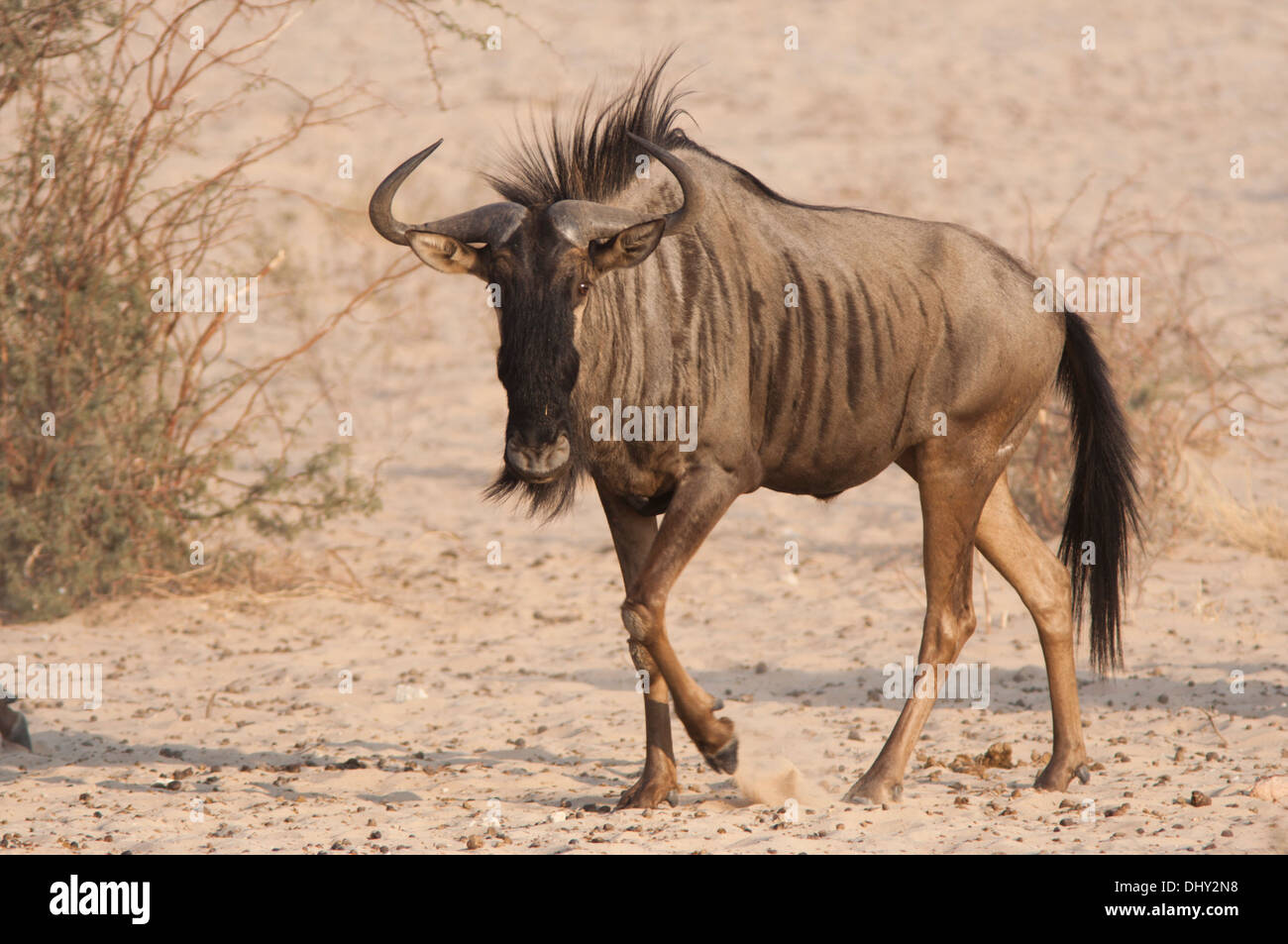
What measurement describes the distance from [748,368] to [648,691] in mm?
1102

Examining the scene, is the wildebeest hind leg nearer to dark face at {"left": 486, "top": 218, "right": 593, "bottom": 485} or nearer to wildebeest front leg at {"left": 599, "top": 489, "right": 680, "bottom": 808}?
wildebeest front leg at {"left": 599, "top": 489, "right": 680, "bottom": 808}

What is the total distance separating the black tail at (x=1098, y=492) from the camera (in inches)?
218

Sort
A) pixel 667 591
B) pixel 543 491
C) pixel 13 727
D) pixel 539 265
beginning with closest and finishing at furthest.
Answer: pixel 539 265, pixel 667 591, pixel 543 491, pixel 13 727

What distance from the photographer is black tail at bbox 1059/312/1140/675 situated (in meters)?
5.53

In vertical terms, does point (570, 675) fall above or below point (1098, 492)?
below

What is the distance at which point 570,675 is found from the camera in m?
6.88

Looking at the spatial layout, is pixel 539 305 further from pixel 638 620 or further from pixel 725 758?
pixel 725 758

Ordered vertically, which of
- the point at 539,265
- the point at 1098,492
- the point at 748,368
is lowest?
the point at 1098,492

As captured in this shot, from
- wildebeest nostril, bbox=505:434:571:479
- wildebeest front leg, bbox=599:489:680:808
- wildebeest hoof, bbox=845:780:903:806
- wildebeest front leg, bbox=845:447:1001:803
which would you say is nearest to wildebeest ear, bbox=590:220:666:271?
wildebeest nostril, bbox=505:434:571:479

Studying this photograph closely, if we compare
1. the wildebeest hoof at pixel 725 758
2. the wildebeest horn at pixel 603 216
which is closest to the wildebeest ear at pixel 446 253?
the wildebeest horn at pixel 603 216

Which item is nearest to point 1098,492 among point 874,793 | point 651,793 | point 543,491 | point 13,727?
point 874,793

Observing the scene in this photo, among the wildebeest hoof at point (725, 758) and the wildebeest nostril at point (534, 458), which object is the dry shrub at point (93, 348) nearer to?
the wildebeest nostril at point (534, 458)

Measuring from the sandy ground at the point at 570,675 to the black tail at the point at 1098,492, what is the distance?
0.52 m
